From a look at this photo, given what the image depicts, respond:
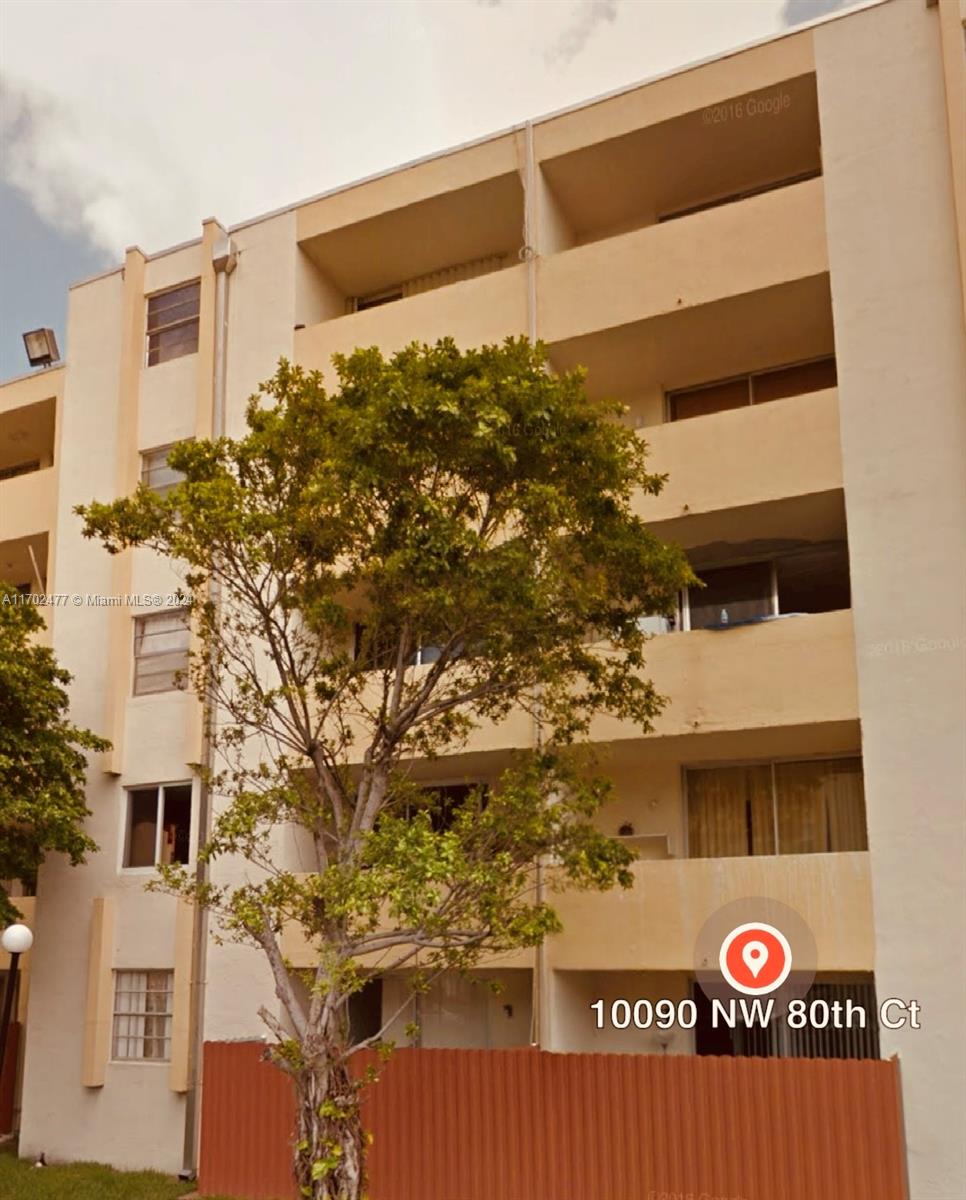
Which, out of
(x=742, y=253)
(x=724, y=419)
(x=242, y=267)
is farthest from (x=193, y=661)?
(x=742, y=253)

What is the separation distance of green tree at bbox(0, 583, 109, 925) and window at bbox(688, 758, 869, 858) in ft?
28.1

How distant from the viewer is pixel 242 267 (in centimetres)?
2022

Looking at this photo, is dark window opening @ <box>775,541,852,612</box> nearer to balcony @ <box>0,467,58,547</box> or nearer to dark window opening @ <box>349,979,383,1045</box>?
dark window opening @ <box>349,979,383,1045</box>

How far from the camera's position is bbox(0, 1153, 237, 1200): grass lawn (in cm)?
1548

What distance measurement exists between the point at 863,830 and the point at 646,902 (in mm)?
2866

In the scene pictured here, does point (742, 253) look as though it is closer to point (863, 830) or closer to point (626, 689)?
point (626, 689)

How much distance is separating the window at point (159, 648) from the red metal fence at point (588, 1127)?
6.19 metres

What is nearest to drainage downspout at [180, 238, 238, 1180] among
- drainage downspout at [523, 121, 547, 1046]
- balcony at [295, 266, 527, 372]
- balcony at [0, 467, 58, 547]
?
balcony at [295, 266, 527, 372]

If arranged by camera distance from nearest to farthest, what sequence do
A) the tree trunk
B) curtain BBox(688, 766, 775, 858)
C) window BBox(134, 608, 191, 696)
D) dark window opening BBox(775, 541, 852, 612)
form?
the tree trunk → curtain BBox(688, 766, 775, 858) → dark window opening BBox(775, 541, 852, 612) → window BBox(134, 608, 191, 696)

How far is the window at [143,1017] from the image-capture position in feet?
58.0

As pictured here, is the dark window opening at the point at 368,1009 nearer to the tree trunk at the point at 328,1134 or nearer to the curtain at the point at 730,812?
the curtain at the point at 730,812

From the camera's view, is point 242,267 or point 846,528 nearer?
point 846,528

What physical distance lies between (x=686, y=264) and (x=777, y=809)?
722 cm

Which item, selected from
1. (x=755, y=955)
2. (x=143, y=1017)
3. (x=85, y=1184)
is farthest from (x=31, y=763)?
(x=755, y=955)
